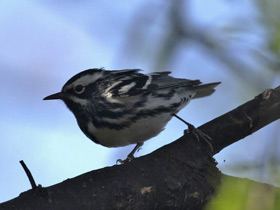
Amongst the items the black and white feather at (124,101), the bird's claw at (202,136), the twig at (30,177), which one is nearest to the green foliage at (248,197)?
the twig at (30,177)

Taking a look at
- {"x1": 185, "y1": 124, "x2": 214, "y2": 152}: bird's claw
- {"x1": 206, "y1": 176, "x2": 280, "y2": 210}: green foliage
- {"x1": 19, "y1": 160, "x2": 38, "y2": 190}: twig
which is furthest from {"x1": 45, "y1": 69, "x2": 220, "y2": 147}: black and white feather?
Answer: {"x1": 206, "y1": 176, "x2": 280, "y2": 210}: green foliage

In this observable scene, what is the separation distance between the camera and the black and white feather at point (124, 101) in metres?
3.50

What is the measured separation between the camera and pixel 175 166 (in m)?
2.85

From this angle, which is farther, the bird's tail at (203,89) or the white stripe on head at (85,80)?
the white stripe on head at (85,80)

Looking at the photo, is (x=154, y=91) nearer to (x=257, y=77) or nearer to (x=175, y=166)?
(x=175, y=166)

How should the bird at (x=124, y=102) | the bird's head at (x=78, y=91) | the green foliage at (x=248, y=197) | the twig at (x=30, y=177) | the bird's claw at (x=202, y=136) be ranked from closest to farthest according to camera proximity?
1. the green foliage at (x=248, y=197)
2. the twig at (x=30, y=177)
3. the bird's claw at (x=202, y=136)
4. the bird at (x=124, y=102)
5. the bird's head at (x=78, y=91)

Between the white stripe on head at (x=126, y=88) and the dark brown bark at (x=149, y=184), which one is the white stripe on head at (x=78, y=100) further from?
the dark brown bark at (x=149, y=184)

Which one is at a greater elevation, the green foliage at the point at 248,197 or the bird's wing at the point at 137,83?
the bird's wing at the point at 137,83

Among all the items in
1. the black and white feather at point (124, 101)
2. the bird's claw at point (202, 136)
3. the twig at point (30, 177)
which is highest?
the black and white feather at point (124, 101)

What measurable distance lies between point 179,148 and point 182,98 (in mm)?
976

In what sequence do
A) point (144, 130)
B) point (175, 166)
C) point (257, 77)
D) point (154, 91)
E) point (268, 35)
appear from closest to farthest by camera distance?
point (268, 35) < point (257, 77) < point (175, 166) < point (144, 130) < point (154, 91)

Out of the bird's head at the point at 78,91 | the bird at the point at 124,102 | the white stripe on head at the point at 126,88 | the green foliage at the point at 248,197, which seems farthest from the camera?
the bird's head at the point at 78,91

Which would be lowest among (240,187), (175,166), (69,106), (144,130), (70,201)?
(240,187)

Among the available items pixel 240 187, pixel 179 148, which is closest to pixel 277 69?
pixel 240 187
